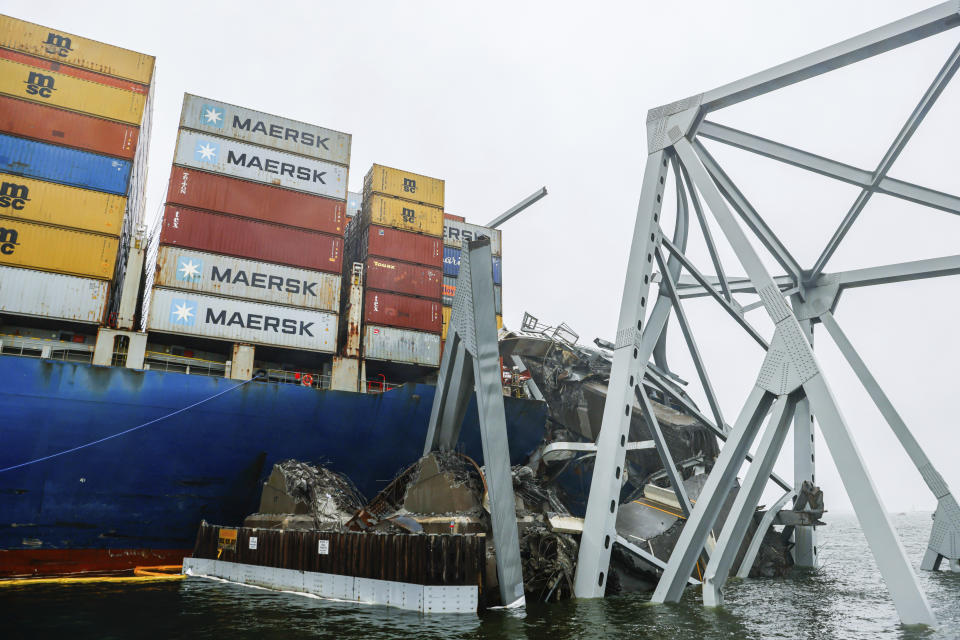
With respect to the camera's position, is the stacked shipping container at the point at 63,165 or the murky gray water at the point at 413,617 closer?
the murky gray water at the point at 413,617

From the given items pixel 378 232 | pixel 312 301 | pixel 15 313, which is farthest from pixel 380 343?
pixel 15 313

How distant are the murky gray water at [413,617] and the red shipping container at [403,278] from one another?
52.2 feet

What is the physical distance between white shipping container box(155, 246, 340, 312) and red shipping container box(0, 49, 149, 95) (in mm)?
7929

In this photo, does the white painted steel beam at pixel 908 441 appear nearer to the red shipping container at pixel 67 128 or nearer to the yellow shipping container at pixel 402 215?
the yellow shipping container at pixel 402 215

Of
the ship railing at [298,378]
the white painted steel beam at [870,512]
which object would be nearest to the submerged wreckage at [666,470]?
the white painted steel beam at [870,512]

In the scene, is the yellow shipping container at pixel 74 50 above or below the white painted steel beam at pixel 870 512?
above

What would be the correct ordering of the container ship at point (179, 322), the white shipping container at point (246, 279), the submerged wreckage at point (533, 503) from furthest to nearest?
the white shipping container at point (246, 279) → the container ship at point (179, 322) → the submerged wreckage at point (533, 503)

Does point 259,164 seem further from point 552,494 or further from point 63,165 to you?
point 552,494

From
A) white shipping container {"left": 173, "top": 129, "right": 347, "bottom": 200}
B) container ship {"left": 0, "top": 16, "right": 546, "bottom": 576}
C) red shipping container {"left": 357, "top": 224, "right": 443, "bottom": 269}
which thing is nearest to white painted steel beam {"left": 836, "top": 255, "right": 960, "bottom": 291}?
container ship {"left": 0, "top": 16, "right": 546, "bottom": 576}

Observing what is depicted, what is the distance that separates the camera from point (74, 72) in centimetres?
2623

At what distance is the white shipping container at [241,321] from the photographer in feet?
80.8

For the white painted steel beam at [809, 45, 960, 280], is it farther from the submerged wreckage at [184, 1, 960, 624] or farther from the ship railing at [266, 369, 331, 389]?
the ship railing at [266, 369, 331, 389]

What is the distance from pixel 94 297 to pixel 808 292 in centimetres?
2617

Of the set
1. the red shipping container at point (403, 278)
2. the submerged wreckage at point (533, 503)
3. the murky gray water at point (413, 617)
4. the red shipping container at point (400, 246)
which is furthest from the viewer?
the red shipping container at point (400, 246)
